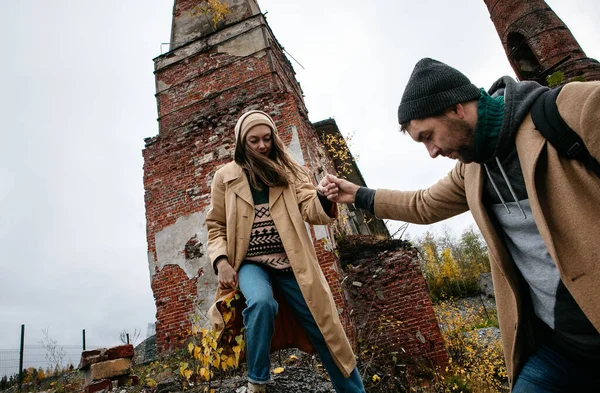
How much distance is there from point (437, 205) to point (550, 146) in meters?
0.82

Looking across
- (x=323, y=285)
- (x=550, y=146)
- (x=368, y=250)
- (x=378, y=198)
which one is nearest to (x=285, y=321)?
(x=323, y=285)

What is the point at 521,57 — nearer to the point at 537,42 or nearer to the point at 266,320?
the point at 537,42

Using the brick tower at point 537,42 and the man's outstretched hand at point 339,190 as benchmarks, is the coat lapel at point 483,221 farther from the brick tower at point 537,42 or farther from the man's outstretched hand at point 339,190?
the brick tower at point 537,42

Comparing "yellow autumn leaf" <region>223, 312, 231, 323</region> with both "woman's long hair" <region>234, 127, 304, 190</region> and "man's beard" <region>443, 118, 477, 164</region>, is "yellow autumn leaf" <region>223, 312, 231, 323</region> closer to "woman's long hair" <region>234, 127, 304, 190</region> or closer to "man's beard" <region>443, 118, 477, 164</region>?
"woman's long hair" <region>234, 127, 304, 190</region>

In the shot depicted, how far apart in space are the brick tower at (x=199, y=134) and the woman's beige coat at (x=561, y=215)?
4196 millimetres

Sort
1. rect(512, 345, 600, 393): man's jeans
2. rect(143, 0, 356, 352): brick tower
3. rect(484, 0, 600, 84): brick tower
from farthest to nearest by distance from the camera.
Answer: rect(484, 0, 600, 84): brick tower < rect(143, 0, 356, 352): brick tower < rect(512, 345, 600, 393): man's jeans

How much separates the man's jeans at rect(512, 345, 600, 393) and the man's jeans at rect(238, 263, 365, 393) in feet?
3.58

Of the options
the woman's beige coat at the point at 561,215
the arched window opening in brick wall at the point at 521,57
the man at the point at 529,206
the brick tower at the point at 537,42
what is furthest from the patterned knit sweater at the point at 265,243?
the arched window opening in brick wall at the point at 521,57

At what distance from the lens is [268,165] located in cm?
269

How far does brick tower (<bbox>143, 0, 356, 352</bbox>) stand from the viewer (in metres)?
6.78

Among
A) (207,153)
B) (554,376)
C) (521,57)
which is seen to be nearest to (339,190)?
(554,376)

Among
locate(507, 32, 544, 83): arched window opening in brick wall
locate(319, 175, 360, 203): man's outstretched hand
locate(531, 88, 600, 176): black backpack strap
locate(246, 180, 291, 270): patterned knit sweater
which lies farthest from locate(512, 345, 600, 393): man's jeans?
locate(507, 32, 544, 83): arched window opening in brick wall

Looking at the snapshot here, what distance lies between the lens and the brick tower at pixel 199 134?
6777 millimetres

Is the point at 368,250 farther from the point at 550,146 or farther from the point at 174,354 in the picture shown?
the point at 550,146
